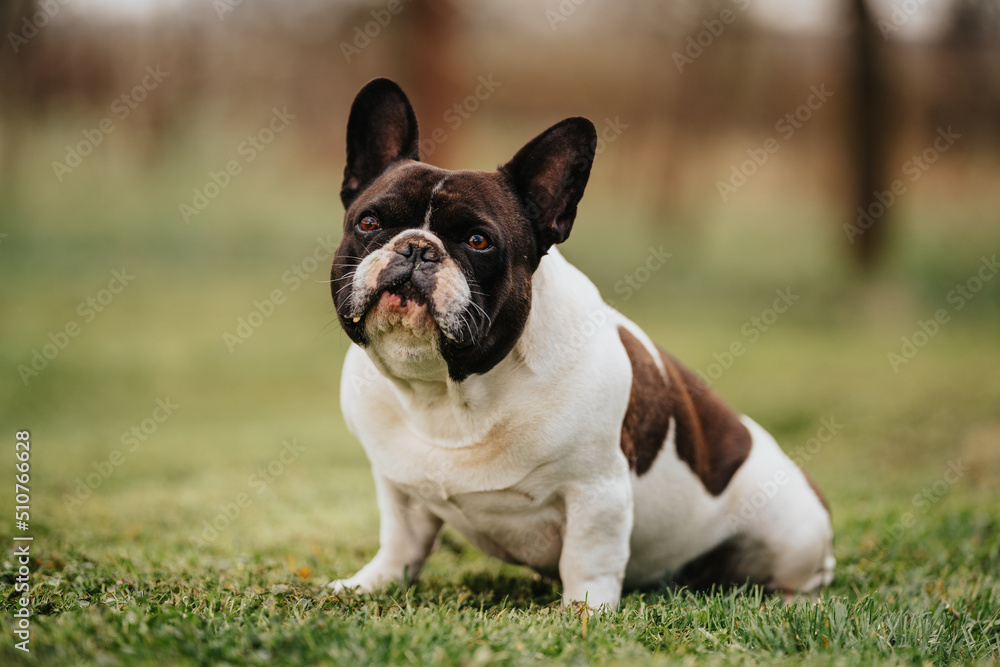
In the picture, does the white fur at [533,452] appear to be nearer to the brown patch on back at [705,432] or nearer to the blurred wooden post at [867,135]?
the brown patch on back at [705,432]

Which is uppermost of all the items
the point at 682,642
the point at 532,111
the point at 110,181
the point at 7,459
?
the point at 532,111

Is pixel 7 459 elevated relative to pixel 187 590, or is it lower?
lower

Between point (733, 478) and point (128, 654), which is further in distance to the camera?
point (733, 478)

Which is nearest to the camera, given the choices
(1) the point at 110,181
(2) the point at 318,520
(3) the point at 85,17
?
(2) the point at 318,520

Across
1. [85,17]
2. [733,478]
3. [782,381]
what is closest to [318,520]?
[733,478]

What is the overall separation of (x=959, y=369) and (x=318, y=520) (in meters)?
8.23

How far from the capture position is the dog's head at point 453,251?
3158 mm

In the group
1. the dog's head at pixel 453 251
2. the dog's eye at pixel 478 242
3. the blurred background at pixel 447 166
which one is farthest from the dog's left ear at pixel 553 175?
the blurred background at pixel 447 166

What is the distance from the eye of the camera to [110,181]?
19.4 metres

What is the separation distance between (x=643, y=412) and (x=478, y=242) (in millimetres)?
1077

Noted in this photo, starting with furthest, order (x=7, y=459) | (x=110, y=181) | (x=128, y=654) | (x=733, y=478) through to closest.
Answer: (x=110, y=181) → (x=7, y=459) → (x=733, y=478) → (x=128, y=654)

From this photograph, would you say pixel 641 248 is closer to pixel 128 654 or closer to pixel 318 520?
pixel 318 520

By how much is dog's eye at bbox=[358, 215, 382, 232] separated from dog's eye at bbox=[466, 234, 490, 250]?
37cm

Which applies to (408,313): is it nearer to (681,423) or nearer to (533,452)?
(533,452)
